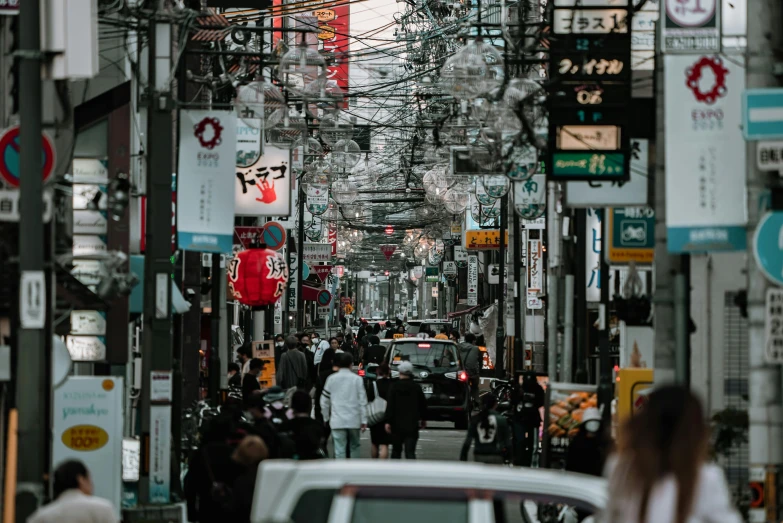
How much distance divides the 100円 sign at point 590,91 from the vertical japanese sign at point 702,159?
3767 millimetres

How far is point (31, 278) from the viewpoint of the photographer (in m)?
10.8

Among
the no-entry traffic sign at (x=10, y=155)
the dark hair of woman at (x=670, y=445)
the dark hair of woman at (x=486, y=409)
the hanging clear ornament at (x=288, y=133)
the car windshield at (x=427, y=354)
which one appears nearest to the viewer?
the dark hair of woman at (x=670, y=445)

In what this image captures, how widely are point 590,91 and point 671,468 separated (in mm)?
11415

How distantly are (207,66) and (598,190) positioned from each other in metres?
13.2

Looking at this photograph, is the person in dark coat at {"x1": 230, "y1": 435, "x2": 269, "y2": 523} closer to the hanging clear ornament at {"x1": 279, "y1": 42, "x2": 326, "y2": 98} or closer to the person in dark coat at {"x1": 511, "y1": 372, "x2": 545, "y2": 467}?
the hanging clear ornament at {"x1": 279, "y1": 42, "x2": 326, "y2": 98}

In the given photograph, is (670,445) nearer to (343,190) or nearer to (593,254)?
(593,254)

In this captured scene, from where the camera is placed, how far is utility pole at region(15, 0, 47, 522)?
1079 cm

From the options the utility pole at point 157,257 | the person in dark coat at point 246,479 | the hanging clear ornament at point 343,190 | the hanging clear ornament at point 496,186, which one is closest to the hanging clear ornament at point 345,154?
the hanging clear ornament at point 496,186

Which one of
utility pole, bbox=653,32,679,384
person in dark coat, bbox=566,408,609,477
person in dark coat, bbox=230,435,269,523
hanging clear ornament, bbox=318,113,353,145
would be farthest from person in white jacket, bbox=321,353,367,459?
person in dark coat, bbox=230,435,269,523

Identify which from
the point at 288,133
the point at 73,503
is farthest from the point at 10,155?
the point at 288,133

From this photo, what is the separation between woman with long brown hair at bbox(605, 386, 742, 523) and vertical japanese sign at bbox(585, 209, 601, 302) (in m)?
16.5

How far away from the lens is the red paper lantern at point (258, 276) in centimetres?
2562

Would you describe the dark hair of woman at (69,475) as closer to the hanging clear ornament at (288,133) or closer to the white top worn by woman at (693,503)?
the white top worn by woman at (693,503)

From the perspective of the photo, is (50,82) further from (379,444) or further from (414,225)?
(414,225)
